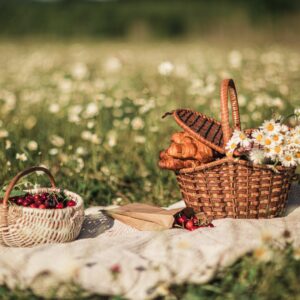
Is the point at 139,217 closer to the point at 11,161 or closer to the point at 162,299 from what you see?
the point at 162,299

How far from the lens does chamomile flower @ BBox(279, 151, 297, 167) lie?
273cm

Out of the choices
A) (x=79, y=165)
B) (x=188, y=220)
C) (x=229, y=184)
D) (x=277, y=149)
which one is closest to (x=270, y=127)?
(x=277, y=149)

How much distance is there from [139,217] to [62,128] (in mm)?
1879

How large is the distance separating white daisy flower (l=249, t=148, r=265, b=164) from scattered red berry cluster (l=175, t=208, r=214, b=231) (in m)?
0.38

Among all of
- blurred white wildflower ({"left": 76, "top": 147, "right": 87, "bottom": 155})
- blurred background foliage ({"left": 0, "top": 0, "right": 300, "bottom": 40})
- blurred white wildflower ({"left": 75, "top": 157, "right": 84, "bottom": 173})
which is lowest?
blurred white wildflower ({"left": 75, "top": 157, "right": 84, "bottom": 173})

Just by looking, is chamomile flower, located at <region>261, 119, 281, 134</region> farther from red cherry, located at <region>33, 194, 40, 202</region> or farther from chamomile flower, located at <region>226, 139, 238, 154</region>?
red cherry, located at <region>33, 194, 40, 202</region>

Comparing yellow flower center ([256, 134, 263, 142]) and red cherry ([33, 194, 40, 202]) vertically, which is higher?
yellow flower center ([256, 134, 263, 142])

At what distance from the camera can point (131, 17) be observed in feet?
86.9

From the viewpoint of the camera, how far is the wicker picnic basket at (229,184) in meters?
2.75

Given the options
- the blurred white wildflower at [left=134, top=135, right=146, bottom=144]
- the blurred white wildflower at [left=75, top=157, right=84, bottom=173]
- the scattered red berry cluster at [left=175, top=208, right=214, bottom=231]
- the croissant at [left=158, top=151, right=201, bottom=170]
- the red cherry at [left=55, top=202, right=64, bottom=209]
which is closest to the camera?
the red cherry at [left=55, top=202, right=64, bottom=209]

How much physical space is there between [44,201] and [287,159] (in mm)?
1199

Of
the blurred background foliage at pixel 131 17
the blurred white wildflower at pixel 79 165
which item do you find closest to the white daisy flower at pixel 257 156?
the blurred white wildflower at pixel 79 165

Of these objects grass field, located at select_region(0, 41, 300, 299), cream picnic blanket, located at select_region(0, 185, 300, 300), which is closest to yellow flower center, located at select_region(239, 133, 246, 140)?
cream picnic blanket, located at select_region(0, 185, 300, 300)

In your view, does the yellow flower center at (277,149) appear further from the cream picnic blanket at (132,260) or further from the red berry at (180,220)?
the red berry at (180,220)
